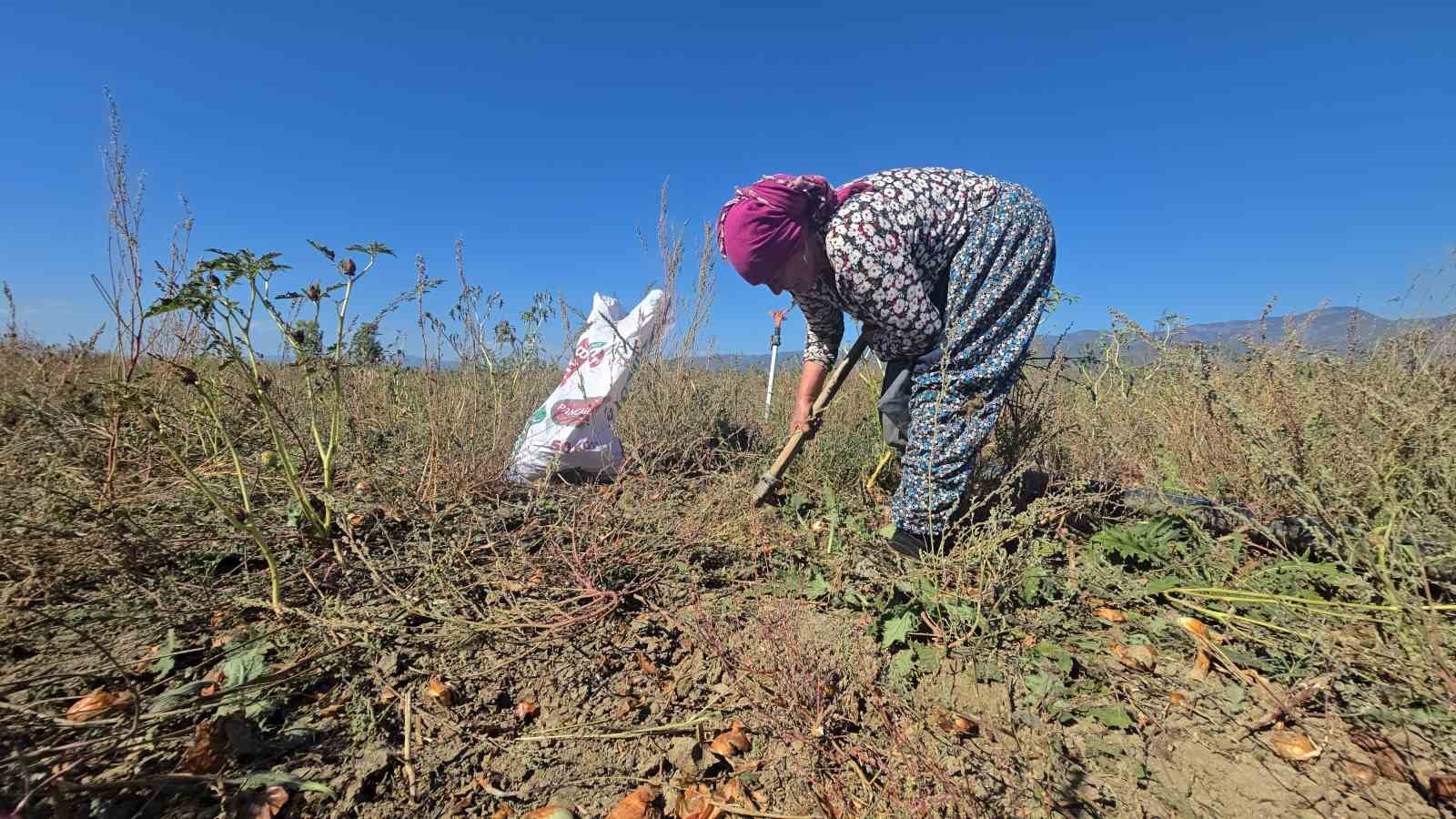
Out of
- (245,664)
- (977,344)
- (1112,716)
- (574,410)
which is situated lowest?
(1112,716)

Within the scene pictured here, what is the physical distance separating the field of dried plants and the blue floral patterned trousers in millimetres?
213

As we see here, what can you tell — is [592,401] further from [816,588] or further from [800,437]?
[816,588]

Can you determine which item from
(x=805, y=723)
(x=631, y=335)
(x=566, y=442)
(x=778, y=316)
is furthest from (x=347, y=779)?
(x=778, y=316)

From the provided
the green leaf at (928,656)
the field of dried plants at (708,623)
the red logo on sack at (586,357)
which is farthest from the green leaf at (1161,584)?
the red logo on sack at (586,357)

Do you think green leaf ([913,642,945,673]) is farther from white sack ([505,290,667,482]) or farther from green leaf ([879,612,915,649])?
white sack ([505,290,667,482])

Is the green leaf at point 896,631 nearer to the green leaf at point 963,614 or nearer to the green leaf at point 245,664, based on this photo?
the green leaf at point 963,614

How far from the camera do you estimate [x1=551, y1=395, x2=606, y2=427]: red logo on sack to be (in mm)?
2336

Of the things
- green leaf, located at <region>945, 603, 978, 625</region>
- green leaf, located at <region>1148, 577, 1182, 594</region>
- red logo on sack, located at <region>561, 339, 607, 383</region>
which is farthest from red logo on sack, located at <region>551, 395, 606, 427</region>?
green leaf, located at <region>1148, 577, 1182, 594</region>

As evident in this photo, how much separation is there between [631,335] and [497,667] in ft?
5.24

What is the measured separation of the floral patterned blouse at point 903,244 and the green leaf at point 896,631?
908 mm

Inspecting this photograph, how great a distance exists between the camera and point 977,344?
173cm

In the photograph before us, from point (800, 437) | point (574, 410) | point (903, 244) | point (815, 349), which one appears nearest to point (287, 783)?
point (574, 410)

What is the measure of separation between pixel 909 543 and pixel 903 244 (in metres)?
1.00

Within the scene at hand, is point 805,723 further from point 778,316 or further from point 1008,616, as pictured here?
point 778,316
